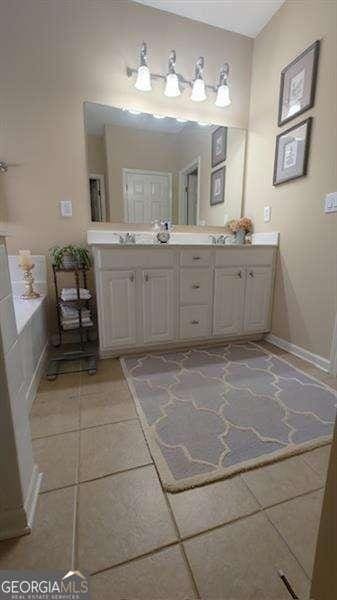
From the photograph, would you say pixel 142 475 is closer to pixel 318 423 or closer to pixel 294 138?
pixel 318 423

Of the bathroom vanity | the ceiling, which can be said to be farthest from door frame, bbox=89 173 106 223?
the ceiling

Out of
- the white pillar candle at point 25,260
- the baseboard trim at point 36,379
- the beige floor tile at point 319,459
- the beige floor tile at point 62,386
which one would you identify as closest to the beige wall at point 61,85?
the white pillar candle at point 25,260

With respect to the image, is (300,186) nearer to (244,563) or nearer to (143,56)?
(143,56)

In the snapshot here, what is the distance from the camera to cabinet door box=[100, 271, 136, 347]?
1815 millimetres

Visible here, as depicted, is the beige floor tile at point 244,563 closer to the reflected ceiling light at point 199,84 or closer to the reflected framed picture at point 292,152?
the reflected framed picture at point 292,152

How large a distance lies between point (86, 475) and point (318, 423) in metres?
1.04

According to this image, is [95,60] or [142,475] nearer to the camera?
[142,475]

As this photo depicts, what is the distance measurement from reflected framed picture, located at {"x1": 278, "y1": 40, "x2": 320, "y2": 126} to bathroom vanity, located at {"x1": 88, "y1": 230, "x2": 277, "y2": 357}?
95cm

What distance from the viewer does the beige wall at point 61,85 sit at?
72.4 inches

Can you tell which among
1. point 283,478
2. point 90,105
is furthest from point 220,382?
point 90,105

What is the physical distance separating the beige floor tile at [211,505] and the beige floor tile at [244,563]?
1.1 inches

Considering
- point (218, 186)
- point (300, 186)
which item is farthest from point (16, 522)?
point (218, 186)

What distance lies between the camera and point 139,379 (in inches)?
65.7

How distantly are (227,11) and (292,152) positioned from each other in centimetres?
125
